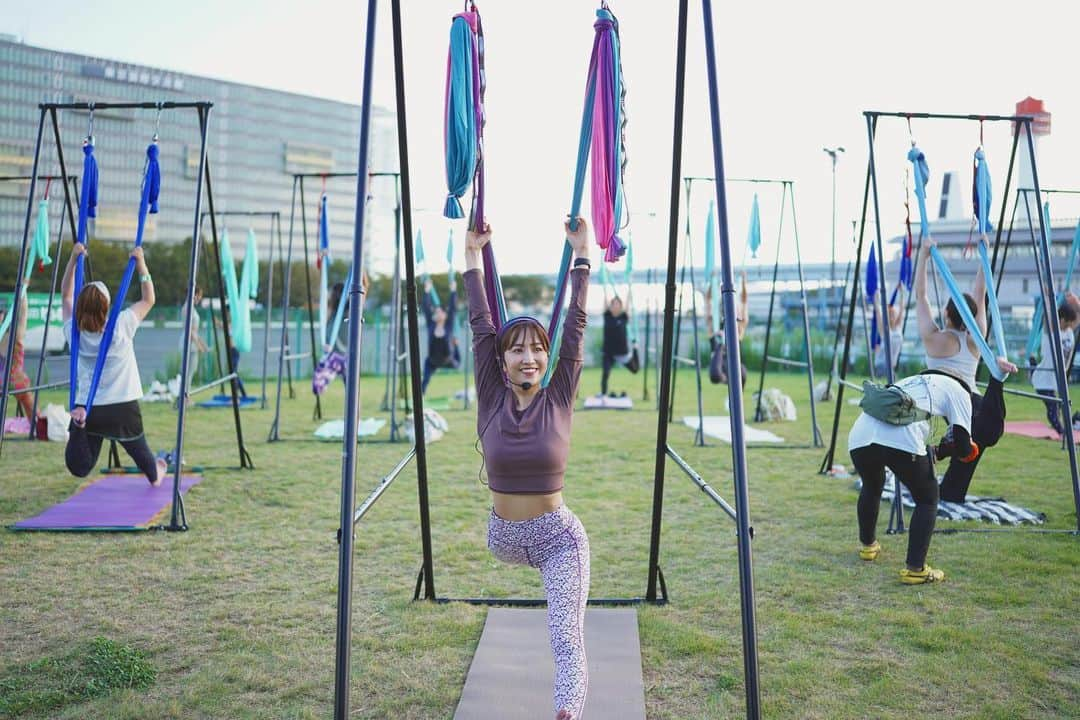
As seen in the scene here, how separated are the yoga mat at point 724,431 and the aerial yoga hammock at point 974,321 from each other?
3.21 meters

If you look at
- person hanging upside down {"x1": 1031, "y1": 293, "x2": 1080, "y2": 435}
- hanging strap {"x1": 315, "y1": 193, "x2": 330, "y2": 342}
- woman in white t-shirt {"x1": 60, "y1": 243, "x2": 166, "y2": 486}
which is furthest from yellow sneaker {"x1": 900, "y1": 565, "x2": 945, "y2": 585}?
hanging strap {"x1": 315, "y1": 193, "x2": 330, "y2": 342}

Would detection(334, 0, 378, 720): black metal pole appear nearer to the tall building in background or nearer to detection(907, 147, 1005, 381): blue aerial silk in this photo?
detection(907, 147, 1005, 381): blue aerial silk

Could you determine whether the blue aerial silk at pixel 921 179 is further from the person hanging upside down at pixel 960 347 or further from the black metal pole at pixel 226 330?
the black metal pole at pixel 226 330

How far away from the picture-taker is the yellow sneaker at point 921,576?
13.7ft

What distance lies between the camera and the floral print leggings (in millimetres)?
2473

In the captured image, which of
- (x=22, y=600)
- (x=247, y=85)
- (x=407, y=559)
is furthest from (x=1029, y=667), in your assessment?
(x=247, y=85)

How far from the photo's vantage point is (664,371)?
11.4ft

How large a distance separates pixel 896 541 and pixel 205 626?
3996 mm

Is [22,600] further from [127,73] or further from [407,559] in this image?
[127,73]

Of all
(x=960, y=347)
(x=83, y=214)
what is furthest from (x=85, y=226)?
(x=960, y=347)

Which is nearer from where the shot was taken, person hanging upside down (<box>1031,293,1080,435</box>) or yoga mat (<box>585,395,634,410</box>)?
person hanging upside down (<box>1031,293,1080,435</box>)

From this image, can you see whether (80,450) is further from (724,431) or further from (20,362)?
(724,431)

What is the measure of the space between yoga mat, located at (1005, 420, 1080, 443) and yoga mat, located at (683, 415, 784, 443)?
9.81 feet

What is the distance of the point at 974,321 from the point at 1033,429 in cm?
707
